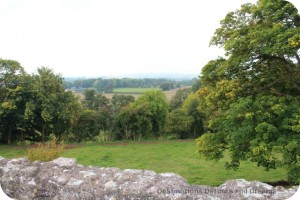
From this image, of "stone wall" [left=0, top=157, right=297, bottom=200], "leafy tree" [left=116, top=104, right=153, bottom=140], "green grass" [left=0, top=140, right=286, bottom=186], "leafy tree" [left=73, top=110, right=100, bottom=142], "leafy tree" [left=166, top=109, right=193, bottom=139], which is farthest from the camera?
"leafy tree" [left=73, top=110, right=100, bottom=142]

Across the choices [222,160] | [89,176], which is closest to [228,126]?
[89,176]

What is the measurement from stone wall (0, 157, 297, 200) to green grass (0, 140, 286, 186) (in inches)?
251

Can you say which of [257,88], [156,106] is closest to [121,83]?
[156,106]

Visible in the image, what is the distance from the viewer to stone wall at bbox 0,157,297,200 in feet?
23.7

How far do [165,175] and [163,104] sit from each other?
2454 centimetres

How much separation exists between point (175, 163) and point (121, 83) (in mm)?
13873

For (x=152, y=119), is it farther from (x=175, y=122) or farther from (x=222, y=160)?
(x=222, y=160)

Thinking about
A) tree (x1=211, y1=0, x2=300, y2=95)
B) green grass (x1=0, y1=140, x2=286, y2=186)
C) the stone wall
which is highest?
tree (x1=211, y1=0, x2=300, y2=95)

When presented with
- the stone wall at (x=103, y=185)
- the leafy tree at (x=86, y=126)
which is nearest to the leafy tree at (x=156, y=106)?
the leafy tree at (x=86, y=126)

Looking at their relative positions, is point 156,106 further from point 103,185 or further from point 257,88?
point 103,185

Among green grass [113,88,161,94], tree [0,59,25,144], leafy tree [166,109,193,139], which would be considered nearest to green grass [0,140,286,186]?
tree [0,59,25,144]

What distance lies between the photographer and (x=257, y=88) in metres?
11.7

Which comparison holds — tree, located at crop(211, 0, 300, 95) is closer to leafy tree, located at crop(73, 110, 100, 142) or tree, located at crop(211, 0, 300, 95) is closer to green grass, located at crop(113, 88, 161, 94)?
green grass, located at crop(113, 88, 161, 94)

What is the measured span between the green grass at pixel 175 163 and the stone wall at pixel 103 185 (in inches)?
251
